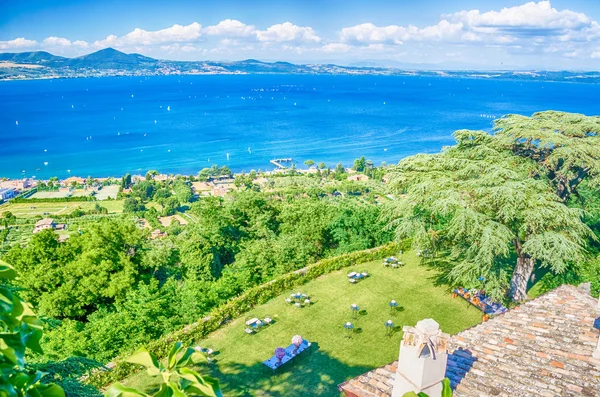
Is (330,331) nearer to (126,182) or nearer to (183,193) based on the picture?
(183,193)

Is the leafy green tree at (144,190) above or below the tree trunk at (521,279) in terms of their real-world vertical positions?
below

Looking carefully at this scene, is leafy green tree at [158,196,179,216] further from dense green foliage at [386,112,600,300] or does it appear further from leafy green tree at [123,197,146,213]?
dense green foliage at [386,112,600,300]

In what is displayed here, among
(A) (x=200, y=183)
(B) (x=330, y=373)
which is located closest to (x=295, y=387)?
(B) (x=330, y=373)

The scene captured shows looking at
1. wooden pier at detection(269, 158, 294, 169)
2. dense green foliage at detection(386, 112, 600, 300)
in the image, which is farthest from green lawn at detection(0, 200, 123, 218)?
dense green foliage at detection(386, 112, 600, 300)

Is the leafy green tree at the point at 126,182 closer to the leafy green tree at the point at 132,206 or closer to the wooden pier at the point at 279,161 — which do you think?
the leafy green tree at the point at 132,206

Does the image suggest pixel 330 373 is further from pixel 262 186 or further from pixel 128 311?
pixel 262 186

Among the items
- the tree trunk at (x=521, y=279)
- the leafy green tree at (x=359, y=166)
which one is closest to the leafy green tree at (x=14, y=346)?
the tree trunk at (x=521, y=279)
